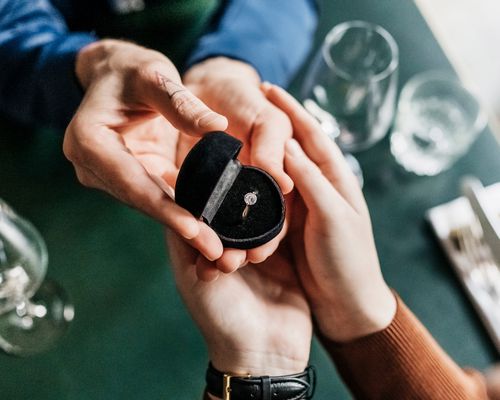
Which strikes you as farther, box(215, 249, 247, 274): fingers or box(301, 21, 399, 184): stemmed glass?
box(301, 21, 399, 184): stemmed glass

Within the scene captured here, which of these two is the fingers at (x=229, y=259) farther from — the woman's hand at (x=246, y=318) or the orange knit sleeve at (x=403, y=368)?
the orange knit sleeve at (x=403, y=368)

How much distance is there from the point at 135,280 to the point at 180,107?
246mm

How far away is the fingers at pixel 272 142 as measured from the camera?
0.53 metres

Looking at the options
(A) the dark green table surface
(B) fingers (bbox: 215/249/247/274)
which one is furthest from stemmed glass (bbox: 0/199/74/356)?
(B) fingers (bbox: 215/249/247/274)

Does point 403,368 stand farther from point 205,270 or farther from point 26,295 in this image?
point 26,295

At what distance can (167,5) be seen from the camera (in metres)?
0.74

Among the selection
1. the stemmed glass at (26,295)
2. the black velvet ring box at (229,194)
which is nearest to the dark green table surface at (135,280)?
the stemmed glass at (26,295)

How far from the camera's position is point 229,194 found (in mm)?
510

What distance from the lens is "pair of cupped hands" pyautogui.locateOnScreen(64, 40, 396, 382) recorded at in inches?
20.0

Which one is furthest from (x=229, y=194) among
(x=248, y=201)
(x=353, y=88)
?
(x=353, y=88)

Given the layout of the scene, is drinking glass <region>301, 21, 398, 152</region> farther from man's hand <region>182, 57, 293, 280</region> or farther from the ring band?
the ring band

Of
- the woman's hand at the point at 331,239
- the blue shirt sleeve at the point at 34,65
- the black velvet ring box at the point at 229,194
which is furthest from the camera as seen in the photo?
the blue shirt sleeve at the point at 34,65

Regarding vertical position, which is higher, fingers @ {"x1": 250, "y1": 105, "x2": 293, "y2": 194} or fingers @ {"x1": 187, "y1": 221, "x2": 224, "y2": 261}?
fingers @ {"x1": 250, "y1": 105, "x2": 293, "y2": 194}

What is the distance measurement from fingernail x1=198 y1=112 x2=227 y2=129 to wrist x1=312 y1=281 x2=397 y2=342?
0.24 meters
